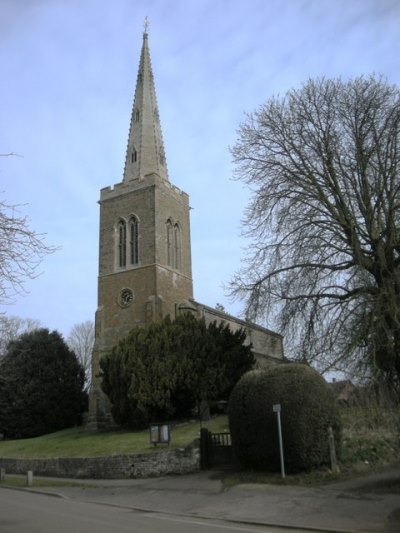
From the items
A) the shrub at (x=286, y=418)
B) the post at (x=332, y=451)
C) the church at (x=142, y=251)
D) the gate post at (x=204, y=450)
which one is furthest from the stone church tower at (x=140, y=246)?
the post at (x=332, y=451)

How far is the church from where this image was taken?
3916 centimetres

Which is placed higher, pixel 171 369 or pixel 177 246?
pixel 177 246

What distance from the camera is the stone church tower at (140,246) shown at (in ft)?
128

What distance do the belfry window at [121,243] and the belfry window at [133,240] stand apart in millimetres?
652

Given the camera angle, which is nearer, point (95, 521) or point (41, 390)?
point (95, 521)

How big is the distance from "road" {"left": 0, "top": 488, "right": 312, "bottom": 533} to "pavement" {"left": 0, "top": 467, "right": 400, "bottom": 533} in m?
0.97

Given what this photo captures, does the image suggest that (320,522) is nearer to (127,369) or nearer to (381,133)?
(381,133)

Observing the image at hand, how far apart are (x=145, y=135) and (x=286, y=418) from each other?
3373cm

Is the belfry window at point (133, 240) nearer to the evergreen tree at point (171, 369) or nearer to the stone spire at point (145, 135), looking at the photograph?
the stone spire at point (145, 135)

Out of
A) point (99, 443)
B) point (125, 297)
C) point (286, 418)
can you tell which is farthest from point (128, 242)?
point (286, 418)

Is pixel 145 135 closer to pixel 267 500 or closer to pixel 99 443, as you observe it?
pixel 99 443

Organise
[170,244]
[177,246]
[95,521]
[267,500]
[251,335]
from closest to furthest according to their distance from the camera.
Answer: [95,521]
[267,500]
[170,244]
[177,246]
[251,335]

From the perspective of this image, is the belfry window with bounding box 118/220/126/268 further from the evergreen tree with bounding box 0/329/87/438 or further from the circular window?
the evergreen tree with bounding box 0/329/87/438

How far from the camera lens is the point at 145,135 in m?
45.4
